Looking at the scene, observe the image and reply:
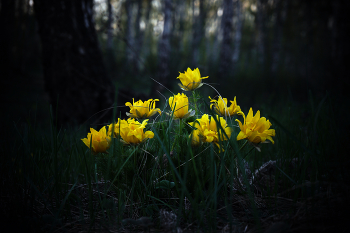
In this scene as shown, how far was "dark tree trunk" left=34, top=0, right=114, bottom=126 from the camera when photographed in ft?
8.57

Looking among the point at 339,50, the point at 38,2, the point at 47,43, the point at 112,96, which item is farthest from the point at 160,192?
the point at 339,50

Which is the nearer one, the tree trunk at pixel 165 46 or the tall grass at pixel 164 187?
the tall grass at pixel 164 187

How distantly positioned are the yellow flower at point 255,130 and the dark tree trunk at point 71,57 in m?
2.25

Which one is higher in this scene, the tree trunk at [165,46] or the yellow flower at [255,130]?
the tree trunk at [165,46]

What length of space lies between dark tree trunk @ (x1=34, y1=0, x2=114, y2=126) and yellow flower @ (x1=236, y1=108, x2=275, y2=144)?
2248mm

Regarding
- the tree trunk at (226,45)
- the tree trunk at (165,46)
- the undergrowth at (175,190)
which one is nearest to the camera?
the undergrowth at (175,190)

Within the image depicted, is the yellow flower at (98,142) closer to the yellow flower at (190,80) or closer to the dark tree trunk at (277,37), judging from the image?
the yellow flower at (190,80)

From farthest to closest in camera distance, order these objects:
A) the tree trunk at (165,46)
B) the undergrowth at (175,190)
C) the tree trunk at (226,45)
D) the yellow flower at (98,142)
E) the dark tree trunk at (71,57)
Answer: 1. the tree trunk at (226,45)
2. the tree trunk at (165,46)
3. the dark tree trunk at (71,57)
4. the yellow flower at (98,142)
5. the undergrowth at (175,190)

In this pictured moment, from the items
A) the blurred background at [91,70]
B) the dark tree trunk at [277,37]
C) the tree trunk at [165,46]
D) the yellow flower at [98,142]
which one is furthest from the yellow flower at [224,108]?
the dark tree trunk at [277,37]

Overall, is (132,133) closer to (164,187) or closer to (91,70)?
(164,187)

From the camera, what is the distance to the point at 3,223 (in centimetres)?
75

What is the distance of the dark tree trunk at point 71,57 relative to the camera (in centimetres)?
261

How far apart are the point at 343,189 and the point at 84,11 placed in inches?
129

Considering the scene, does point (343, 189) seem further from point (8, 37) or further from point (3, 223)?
point (8, 37)
